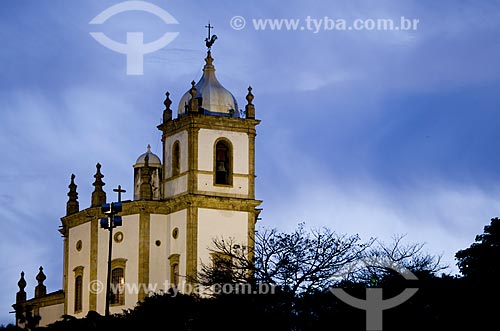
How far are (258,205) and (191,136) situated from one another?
4.31 m

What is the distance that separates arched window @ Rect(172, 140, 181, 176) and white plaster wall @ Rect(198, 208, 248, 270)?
2.90m

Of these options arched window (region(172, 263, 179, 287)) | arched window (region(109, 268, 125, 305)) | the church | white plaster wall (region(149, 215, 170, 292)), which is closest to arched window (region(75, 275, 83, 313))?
the church

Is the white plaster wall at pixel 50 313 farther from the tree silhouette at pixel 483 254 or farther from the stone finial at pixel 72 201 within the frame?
the tree silhouette at pixel 483 254

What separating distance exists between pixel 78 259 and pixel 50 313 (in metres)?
3.76

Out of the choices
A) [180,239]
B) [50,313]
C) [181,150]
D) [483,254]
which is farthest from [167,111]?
[483,254]

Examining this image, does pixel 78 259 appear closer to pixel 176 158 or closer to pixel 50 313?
pixel 50 313

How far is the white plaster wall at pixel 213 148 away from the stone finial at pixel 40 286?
1269 cm

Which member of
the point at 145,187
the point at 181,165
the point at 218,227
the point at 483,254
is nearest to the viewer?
the point at 483,254

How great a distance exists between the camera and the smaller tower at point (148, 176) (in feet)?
277

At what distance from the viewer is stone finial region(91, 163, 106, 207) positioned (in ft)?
283

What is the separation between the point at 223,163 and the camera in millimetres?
84000

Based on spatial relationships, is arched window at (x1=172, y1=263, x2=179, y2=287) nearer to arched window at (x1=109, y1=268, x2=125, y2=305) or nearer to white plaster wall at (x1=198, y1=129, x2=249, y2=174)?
arched window at (x1=109, y1=268, x2=125, y2=305)

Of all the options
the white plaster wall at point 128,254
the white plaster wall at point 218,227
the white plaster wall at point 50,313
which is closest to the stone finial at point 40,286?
the white plaster wall at point 50,313

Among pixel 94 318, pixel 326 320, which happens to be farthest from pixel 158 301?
pixel 326 320
